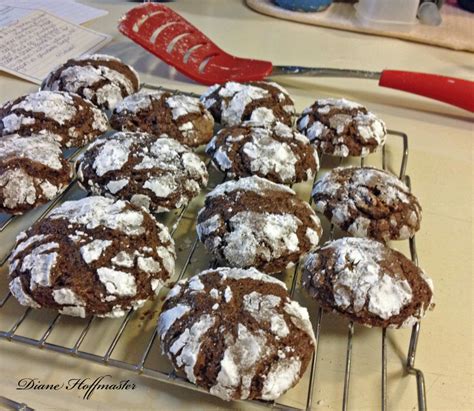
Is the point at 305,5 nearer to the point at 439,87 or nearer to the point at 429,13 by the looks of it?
the point at 429,13

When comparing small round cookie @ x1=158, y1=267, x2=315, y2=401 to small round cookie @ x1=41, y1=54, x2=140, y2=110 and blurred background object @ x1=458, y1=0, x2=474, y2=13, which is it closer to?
small round cookie @ x1=41, y1=54, x2=140, y2=110

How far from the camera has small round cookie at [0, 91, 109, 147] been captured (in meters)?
1.50

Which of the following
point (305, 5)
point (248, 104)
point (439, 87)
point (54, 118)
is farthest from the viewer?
point (305, 5)

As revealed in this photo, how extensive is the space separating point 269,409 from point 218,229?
44 cm

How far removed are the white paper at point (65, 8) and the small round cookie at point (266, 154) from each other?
1.54 m

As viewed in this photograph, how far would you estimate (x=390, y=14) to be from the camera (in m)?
2.54

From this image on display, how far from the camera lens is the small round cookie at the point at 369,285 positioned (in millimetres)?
1043

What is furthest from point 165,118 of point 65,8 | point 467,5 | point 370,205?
point 467,5

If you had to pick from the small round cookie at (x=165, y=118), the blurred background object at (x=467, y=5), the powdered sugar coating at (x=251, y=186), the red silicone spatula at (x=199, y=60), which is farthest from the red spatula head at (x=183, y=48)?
the blurred background object at (x=467, y=5)

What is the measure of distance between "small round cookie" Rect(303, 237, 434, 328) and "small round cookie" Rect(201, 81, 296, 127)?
683 mm

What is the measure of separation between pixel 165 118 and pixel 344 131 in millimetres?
601

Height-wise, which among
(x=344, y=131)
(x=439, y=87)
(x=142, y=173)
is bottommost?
(x=142, y=173)

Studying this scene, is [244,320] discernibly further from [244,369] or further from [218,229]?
[218,229]

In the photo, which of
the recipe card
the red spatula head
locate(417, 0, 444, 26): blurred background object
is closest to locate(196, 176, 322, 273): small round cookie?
the red spatula head
